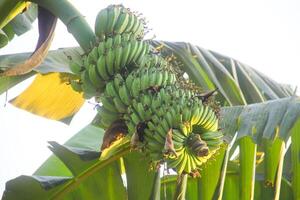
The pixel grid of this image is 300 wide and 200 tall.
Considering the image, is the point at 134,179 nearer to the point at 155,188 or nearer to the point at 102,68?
the point at 155,188

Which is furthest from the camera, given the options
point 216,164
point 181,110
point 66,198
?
point 66,198

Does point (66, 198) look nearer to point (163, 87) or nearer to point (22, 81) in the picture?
point (22, 81)

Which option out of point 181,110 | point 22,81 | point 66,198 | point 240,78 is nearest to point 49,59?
point 22,81

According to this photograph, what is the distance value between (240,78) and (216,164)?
42 centimetres

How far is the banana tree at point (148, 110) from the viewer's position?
1063mm

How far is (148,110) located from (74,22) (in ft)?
1.08

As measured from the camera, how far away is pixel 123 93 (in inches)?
43.3

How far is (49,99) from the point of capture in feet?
Result: 7.00

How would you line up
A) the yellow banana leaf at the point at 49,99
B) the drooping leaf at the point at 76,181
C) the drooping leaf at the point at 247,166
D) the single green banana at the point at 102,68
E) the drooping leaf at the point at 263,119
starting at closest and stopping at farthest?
1. the single green banana at the point at 102,68
2. the drooping leaf at the point at 263,119
3. the drooping leaf at the point at 247,166
4. the drooping leaf at the point at 76,181
5. the yellow banana leaf at the point at 49,99

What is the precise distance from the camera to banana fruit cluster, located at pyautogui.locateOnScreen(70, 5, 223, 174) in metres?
1.03

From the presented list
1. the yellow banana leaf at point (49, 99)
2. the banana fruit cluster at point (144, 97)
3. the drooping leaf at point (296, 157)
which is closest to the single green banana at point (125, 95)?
the banana fruit cluster at point (144, 97)

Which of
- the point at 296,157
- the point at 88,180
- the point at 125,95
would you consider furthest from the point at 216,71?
the point at 125,95

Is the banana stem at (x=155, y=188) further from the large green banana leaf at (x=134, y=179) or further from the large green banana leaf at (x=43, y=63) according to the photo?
the large green banana leaf at (x=43, y=63)

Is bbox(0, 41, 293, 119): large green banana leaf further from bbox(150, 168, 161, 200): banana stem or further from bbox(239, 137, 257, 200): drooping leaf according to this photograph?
bbox(150, 168, 161, 200): banana stem
